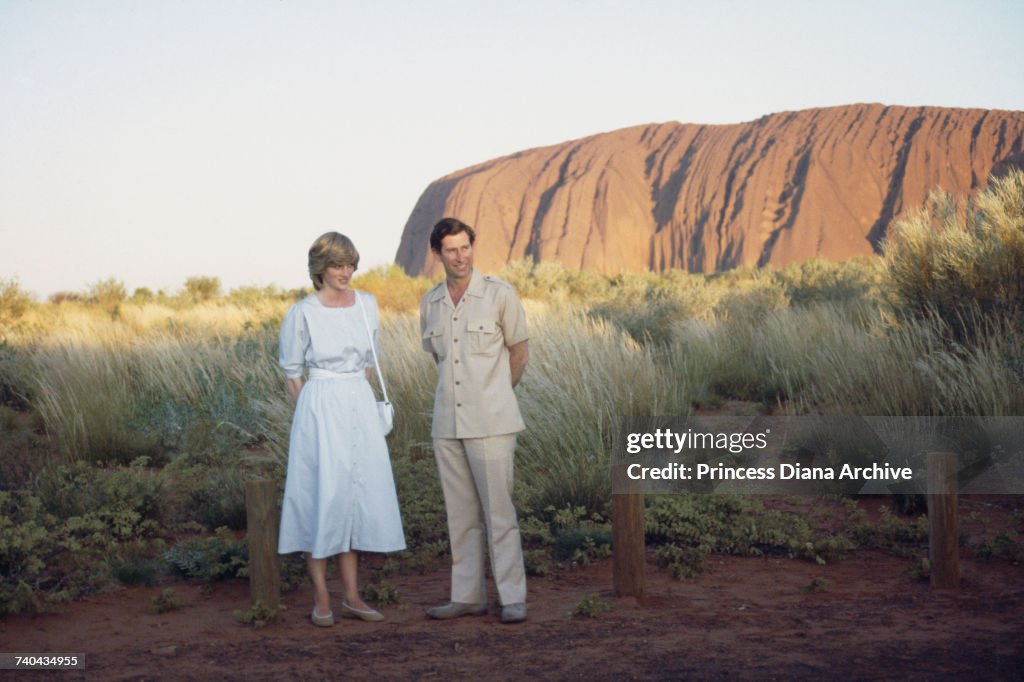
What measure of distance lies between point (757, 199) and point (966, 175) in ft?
40.8

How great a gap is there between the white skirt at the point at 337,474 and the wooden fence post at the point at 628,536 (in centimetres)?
112

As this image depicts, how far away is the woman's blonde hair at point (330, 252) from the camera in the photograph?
4414 millimetres

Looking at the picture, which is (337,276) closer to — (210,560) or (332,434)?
(332,434)

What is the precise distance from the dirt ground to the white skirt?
463mm

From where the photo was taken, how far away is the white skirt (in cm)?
447

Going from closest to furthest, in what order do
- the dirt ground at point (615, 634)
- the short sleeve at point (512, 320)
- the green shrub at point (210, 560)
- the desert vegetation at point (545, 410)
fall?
the dirt ground at point (615, 634) → the short sleeve at point (512, 320) → the green shrub at point (210, 560) → the desert vegetation at point (545, 410)

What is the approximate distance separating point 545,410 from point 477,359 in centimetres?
351

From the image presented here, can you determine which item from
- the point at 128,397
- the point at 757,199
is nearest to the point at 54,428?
the point at 128,397

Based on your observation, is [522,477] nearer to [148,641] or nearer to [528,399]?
[528,399]

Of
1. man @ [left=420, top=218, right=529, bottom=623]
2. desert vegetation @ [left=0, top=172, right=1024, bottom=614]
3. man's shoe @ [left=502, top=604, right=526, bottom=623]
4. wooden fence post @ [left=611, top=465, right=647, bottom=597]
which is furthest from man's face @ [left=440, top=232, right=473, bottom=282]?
desert vegetation @ [left=0, top=172, right=1024, bottom=614]

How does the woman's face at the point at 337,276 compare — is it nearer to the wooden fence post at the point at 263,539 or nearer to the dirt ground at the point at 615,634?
the wooden fence post at the point at 263,539

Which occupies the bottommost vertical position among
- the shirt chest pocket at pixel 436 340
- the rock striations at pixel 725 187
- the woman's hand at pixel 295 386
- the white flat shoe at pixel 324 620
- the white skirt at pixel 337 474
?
the white flat shoe at pixel 324 620

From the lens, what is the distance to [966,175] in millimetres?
55719

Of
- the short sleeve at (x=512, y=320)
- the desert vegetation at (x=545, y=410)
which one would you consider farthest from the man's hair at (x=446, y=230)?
the desert vegetation at (x=545, y=410)
